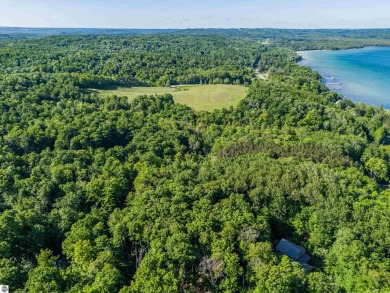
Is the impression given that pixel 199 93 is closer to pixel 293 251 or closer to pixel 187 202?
pixel 187 202

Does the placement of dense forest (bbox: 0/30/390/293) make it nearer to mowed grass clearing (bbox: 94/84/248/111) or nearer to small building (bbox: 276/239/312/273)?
small building (bbox: 276/239/312/273)

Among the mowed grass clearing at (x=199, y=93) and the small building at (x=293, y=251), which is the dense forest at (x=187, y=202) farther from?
the mowed grass clearing at (x=199, y=93)

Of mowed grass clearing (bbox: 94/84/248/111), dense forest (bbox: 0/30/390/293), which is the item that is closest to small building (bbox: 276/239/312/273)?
dense forest (bbox: 0/30/390/293)

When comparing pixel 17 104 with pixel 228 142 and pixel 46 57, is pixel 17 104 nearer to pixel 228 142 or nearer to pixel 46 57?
pixel 228 142

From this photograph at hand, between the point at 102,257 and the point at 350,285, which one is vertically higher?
the point at 102,257

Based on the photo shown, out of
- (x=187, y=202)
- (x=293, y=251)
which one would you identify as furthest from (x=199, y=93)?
(x=293, y=251)

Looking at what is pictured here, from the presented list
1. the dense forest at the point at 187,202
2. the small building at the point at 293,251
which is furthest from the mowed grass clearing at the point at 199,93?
the small building at the point at 293,251

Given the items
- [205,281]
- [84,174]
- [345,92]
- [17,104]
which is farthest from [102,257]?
[345,92]
